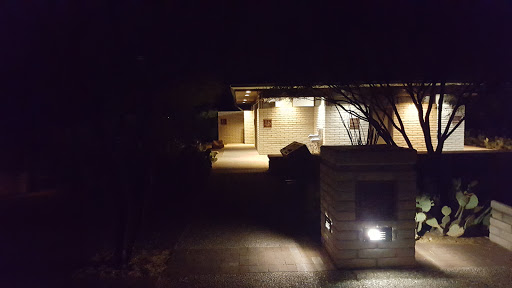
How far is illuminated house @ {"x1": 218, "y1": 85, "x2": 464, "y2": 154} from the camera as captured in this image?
16719mm

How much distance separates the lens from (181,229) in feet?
23.6

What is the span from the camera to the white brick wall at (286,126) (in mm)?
18812

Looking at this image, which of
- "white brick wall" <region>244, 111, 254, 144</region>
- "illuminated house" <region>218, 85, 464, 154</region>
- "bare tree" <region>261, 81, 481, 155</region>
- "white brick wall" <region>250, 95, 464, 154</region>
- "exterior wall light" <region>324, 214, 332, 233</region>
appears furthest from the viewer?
"white brick wall" <region>244, 111, 254, 144</region>

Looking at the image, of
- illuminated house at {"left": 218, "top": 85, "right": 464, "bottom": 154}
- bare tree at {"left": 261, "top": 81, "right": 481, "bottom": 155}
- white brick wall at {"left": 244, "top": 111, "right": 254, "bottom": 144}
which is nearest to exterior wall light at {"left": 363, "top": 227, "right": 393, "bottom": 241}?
bare tree at {"left": 261, "top": 81, "right": 481, "bottom": 155}

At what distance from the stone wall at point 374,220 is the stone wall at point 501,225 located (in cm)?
177

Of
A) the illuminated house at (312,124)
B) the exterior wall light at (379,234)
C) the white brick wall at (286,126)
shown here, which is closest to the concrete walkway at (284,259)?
the exterior wall light at (379,234)

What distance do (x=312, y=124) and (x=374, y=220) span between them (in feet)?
46.0

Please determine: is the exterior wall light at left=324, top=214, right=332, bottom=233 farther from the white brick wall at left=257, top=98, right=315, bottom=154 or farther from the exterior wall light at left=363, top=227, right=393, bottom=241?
the white brick wall at left=257, top=98, right=315, bottom=154

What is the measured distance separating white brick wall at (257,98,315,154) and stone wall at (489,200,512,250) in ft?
41.4

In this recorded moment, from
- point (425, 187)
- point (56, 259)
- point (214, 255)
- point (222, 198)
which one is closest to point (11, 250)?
point (56, 259)

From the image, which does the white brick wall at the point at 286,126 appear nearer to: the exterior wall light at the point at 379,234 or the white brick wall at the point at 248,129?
the white brick wall at the point at 248,129

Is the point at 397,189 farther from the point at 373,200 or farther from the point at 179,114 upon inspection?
the point at 179,114

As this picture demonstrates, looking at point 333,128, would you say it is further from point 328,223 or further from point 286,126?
point 328,223

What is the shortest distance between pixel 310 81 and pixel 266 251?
4189mm
